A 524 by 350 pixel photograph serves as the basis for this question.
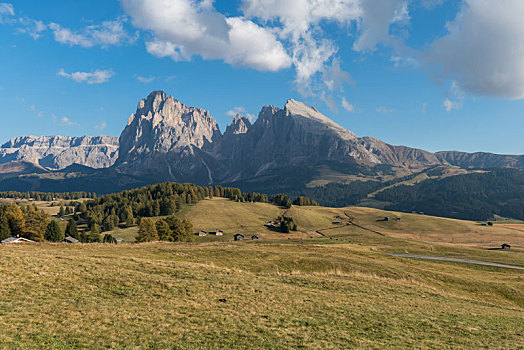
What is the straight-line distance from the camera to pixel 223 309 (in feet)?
80.1

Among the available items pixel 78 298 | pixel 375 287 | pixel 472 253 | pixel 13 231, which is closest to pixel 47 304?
pixel 78 298

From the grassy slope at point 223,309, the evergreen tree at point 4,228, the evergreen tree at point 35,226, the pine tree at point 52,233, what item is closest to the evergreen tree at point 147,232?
the pine tree at point 52,233

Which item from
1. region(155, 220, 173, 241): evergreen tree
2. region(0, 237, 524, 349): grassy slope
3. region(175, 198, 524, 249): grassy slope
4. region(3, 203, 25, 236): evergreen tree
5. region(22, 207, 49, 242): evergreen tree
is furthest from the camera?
region(175, 198, 524, 249): grassy slope

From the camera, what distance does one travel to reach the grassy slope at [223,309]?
18188 millimetres

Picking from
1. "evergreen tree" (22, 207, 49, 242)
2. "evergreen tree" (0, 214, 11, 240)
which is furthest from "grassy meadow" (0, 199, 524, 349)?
"evergreen tree" (22, 207, 49, 242)

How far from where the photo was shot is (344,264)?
5188cm

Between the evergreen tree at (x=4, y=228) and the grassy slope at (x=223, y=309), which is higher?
the grassy slope at (x=223, y=309)

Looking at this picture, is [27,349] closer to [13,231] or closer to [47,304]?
[47,304]

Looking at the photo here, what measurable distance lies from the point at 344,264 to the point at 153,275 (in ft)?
110

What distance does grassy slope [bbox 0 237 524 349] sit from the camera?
18.2 meters

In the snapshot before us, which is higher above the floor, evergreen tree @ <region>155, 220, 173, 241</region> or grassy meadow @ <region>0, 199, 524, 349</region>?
grassy meadow @ <region>0, 199, 524, 349</region>

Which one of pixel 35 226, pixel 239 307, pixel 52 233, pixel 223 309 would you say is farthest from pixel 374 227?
pixel 223 309

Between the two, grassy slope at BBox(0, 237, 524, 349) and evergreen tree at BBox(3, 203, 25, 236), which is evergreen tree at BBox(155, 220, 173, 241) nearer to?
evergreen tree at BBox(3, 203, 25, 236)

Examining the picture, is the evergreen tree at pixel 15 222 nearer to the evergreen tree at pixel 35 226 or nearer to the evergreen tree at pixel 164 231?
the evergreen tree at pixel 35 226
